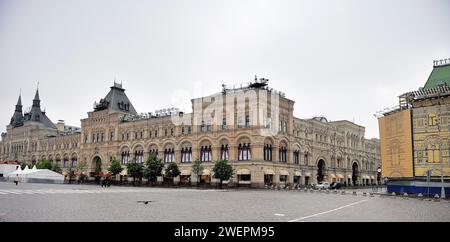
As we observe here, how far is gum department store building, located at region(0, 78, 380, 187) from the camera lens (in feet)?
181

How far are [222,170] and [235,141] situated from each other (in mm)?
5515

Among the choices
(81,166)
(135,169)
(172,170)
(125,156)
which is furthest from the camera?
(81,166)

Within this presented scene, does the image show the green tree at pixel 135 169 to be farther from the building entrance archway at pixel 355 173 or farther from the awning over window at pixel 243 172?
the building entrance archway at pixel 355 173

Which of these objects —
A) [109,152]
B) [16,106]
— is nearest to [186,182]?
[109,152]

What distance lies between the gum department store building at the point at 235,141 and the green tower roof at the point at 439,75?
70.9 feet

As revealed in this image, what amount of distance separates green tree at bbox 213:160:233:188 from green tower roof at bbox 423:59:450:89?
1045 inches

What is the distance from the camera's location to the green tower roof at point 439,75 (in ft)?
132

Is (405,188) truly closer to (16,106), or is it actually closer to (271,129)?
(271,129)

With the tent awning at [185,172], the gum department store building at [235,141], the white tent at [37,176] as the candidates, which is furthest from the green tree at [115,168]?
the tent awning at [185,172]

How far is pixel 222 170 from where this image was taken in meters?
52.5

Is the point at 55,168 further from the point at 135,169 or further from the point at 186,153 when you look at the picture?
the point at 186,153

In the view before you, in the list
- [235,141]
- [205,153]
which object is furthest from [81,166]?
[235,141]
